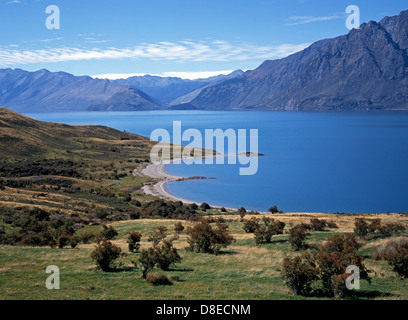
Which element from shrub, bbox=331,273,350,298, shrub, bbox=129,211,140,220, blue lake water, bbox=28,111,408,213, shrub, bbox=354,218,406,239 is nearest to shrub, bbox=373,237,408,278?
shrub, bbox=354,218,406,239

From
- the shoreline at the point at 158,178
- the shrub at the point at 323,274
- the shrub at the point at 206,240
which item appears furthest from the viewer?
the shoreline at the point at 158,178

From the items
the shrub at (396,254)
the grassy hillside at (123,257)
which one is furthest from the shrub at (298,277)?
the shrub at (396,254)

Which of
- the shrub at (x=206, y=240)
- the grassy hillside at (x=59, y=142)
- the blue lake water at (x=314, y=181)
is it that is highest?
the grassy hillside at (x=59, y=142)

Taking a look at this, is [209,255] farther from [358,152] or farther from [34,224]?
[358,152]

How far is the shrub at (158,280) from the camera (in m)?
16.8

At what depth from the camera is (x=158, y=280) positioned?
1702 cm

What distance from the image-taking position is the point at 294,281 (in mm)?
15531

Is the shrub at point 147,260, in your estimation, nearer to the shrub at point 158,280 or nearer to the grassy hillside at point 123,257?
the grassy hillside at point 123,257

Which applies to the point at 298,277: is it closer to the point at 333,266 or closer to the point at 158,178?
the point at 333,266

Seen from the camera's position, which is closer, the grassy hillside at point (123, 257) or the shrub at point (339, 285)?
the shrub at point (339, 285)

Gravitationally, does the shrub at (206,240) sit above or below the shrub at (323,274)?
below

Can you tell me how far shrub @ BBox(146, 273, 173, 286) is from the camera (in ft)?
55.3
